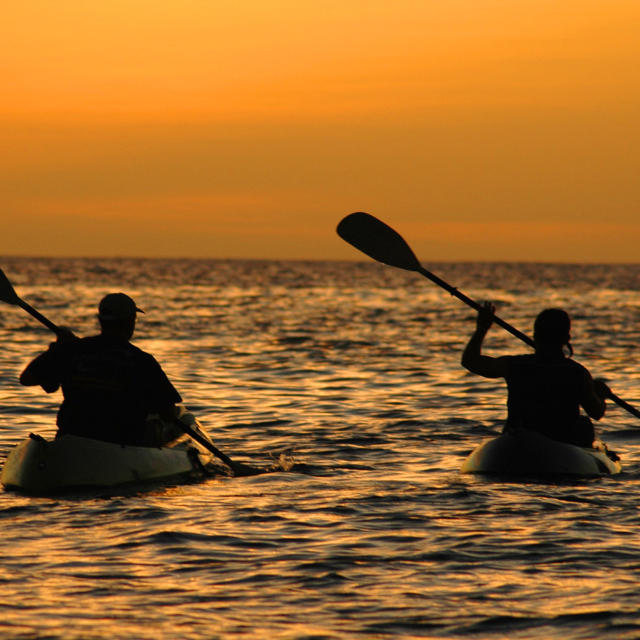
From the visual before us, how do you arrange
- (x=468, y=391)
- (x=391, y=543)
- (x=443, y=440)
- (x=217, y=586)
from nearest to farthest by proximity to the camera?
1. (x=217, y=586)
2. (x=391, y=543)
3. (x=443, y=440)
4. (x=468, y=391)

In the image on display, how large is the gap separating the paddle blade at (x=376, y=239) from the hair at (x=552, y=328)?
2.74m

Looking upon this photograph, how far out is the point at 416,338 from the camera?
32.8 m

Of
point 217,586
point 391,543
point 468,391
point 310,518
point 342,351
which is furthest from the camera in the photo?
point 342,351

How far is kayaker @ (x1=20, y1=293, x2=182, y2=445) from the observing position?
9.70 meters

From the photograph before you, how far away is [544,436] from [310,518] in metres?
2.43

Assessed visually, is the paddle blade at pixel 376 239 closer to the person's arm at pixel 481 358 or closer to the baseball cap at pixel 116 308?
the person's arm at pixel 481 358

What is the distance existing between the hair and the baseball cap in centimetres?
324

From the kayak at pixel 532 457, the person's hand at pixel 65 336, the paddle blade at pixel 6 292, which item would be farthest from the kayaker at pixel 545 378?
the paddle blade at pixel 6 292

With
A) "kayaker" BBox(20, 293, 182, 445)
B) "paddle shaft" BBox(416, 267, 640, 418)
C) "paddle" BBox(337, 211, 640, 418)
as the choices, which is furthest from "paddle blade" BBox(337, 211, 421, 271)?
"kayaker" BBox(20, 293, 182, 445)

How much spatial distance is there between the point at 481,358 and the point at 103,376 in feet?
9.99

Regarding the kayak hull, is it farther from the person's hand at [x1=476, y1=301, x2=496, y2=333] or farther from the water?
the person's hand at [x1=476, y1=301, x2=496, y2=333]

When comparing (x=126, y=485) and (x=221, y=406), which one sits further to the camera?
(x=221, y=406)

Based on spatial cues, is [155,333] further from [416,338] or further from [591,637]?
[591,637]

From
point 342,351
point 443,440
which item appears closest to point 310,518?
point 443,440
